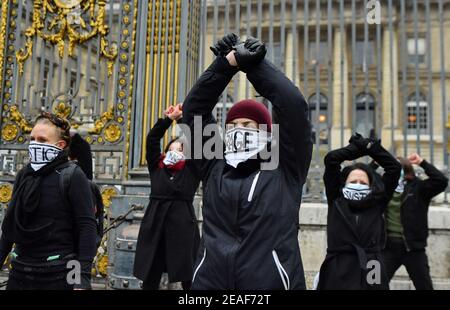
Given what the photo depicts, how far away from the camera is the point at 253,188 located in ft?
7.86

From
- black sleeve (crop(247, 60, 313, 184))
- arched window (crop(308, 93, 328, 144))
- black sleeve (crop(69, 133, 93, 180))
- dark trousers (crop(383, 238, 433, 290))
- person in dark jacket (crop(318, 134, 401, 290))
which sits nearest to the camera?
black sleeve (crop(247, 60, 313, 184))

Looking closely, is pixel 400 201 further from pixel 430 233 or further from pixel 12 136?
pixel 12 136

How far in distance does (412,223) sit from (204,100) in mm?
3605

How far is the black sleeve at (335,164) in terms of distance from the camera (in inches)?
152

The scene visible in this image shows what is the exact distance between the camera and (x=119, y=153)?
21.0 ft

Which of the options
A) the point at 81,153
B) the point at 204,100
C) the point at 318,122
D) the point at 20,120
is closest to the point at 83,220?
the point at 204,100

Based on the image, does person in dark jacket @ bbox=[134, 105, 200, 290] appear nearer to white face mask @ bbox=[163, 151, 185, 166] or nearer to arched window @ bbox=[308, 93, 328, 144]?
white face mask @ bbox=[163, 151, 185, 166]

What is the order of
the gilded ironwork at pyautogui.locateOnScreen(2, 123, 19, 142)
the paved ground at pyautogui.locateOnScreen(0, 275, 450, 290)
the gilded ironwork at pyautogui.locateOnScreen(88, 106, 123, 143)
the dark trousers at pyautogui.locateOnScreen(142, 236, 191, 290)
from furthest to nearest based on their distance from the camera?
the gilded ironwork at pyautogui.locateOnScreen(2, 123, 19, 142) → the gilded ironwork at pyautogui.locateOnScreen(88, 106, 123, 143) → the paved ground at pyautogui.locateOnScreen(0, 275, 450, 290) → the dark trousers at pyautogui.locateOnScreen(142, 236, 191, 290)

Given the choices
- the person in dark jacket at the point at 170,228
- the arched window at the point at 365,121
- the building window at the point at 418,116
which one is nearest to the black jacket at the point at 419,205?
the building window at the point at 418,116

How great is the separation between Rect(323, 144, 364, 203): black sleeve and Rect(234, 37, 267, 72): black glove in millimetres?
1763

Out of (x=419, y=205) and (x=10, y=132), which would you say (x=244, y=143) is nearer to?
(x=419, y=205)

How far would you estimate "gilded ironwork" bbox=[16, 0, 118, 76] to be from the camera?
660 cm

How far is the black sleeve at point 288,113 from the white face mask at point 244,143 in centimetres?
12

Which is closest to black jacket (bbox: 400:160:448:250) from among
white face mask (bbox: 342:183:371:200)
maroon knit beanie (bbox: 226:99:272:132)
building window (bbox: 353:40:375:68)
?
white face mask (bbox: 342:183:371:200)
